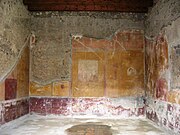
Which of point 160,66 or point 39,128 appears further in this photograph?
point 160,66

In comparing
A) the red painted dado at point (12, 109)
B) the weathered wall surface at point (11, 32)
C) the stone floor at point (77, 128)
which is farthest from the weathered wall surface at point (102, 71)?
the weathered wall surface at point (11, 32)

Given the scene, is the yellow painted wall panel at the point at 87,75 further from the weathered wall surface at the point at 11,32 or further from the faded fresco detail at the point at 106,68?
the weathered wall surface at the point at 11,32

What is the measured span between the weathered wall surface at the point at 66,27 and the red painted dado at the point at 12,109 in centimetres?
103

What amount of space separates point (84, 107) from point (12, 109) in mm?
1816

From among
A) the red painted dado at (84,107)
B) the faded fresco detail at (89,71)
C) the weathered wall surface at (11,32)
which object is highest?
the weathered wall surface at (11,32)

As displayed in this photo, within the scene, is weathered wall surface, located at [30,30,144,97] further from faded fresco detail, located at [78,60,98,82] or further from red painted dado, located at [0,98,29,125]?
red painted dado, located at [0,98,29,125]

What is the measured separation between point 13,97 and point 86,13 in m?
2.71

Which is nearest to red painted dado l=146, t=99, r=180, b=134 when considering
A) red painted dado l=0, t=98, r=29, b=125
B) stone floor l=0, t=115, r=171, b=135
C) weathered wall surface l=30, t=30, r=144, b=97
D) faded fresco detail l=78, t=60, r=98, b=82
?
stone floor l=0, t=115, r=171, b=135

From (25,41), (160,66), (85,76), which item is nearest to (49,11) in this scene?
(25,41)

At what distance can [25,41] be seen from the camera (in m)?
6.15

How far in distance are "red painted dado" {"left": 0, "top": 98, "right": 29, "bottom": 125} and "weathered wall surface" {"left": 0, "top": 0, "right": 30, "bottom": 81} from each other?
0.57 meters

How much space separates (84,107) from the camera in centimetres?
640

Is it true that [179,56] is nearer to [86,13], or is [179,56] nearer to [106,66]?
[106,66]

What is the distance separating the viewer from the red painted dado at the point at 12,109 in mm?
4764
